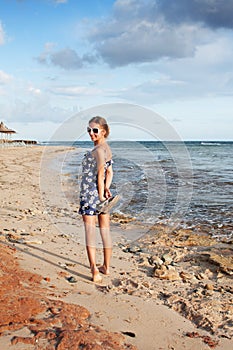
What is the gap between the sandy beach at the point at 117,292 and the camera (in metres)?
2.84

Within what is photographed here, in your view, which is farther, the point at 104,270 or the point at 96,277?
the point at 104,270

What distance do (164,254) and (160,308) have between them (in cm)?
213

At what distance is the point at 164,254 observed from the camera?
5652 millimetres

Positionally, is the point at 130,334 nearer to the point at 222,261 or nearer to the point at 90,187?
the point at 90,187

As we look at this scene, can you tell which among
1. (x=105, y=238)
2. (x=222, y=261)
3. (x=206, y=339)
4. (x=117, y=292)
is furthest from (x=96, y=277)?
(x=222, y=261)

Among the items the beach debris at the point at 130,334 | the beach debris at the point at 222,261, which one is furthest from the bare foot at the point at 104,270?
the beach debris at the point at 222,261

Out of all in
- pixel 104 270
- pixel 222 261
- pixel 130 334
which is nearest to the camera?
pixel 130 334

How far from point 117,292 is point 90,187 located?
1.22m

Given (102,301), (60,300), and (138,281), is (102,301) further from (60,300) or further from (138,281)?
(138,281)

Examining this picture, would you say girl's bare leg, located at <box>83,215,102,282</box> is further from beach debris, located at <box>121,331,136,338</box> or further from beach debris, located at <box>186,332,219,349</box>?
beach debris, located at <box>186,332,219,349</box>

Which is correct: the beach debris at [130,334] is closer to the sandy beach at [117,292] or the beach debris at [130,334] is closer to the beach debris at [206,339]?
the sandy beach at [117,292]

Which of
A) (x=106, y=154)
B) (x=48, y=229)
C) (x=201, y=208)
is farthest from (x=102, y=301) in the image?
(x=201, y=208)

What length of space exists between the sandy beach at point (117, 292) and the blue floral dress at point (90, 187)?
853 mm

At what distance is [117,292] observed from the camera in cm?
389
